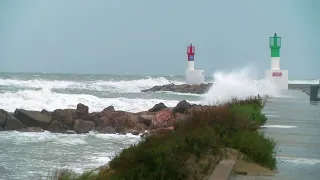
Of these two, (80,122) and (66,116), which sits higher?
(66,116)

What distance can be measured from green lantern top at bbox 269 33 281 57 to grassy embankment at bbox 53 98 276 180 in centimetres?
3178

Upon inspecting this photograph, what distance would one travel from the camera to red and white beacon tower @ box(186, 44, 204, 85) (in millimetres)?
55688

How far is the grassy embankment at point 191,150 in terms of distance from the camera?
23.6ft

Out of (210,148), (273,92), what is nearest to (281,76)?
(273,92)

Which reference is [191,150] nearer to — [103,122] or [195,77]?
[103,122]

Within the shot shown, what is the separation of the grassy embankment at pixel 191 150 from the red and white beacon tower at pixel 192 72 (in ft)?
147

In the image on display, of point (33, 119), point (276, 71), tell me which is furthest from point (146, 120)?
point (276, 71)

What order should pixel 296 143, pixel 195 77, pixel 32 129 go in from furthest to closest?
pixel 195 77 → pixel 32 129 → pixel 296 143

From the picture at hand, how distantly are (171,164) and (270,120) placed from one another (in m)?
9.31

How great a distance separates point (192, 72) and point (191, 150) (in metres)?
49.8

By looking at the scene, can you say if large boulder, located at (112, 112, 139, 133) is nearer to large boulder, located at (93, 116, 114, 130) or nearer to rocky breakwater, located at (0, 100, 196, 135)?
rocky breakwater, located at (0, 100, 196, 135)

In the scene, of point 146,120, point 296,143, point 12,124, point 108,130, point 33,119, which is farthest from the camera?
point 146,120

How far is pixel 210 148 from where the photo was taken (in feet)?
28.4

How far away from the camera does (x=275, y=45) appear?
4234 cm
